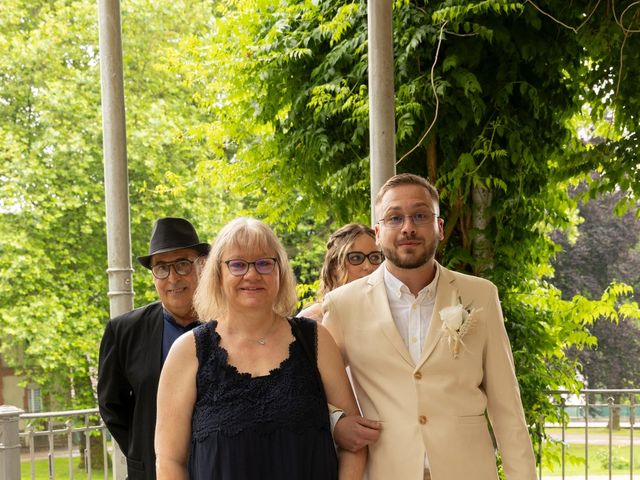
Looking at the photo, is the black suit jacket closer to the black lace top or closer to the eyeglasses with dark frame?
the eyeglasses with dark frame

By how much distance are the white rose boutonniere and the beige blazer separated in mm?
19

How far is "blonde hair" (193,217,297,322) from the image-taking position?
229 centimetres

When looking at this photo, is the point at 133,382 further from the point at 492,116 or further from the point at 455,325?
the point at 492,116

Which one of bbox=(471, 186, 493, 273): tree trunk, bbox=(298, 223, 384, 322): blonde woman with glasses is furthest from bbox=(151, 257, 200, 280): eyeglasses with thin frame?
bbox=(471, 186, 493, 273): tree trunk

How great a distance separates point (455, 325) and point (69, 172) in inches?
493

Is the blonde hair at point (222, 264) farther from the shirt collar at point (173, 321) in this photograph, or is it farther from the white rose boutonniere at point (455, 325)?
the shirt collar at point (173, 321)

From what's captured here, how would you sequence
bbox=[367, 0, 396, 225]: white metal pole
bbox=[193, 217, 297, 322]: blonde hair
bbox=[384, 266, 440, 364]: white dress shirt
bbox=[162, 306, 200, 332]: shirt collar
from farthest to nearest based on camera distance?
bbox=[367, 0, 396, 225]: white metal pole → bbox=[162, 306, 200, 332]: shirt collar → bbox=[384, 266, 440, 364]: white dress shirt → bbox=[193, 217, 297, 322]: blonde hair

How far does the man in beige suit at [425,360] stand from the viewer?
2.33m

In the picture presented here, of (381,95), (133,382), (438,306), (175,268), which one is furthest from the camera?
(381,95)

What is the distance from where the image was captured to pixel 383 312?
243 centimetres

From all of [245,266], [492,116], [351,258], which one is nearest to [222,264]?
[245,266]

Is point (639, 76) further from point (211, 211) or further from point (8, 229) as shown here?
point (8, 229)

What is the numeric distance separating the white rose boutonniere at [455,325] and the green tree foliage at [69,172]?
1134 centimetres

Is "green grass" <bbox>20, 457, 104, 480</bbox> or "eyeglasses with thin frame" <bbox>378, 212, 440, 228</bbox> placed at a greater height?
"eyeglasses with thin frame" <bbox>378, 212, 440, 228</bbox>
